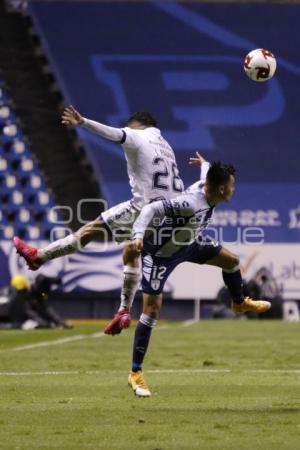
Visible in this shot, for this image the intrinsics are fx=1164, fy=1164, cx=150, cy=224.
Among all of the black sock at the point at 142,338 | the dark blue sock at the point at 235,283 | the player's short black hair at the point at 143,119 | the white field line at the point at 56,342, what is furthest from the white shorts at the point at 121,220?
the white field line at the point at 56,342

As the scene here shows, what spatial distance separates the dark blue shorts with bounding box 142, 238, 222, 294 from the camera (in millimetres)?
10664

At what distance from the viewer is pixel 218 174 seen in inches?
407

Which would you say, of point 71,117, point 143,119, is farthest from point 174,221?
point 143,119

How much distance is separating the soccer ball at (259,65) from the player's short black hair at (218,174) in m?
2.39

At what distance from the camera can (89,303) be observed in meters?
31.0

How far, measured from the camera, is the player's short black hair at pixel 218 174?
33.7 ft

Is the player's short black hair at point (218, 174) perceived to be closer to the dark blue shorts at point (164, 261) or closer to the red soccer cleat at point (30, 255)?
the dark blue shorts at point (164, 261)

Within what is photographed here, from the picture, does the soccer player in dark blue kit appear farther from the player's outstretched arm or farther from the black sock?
the player's outstretched arm

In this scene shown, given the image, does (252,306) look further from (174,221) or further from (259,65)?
(259,65)

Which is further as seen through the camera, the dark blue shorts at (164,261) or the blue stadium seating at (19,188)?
the blue stadium seating at (19,188)

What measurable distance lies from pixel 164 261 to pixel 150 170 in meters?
1.70

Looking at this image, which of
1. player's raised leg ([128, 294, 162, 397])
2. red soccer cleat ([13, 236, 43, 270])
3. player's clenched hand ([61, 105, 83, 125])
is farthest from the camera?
red soccer cleat ([13, 236, 43, 270])

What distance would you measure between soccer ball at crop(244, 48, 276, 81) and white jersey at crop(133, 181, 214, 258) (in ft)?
7.53

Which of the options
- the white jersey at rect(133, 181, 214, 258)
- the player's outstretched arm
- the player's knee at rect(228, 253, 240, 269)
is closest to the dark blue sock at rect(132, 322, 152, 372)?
the white jersey at rect(133, 181, 214, 258)
